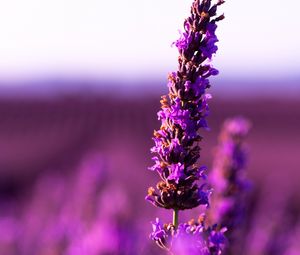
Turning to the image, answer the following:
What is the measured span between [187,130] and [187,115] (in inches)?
2.4

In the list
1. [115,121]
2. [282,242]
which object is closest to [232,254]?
[282,242]

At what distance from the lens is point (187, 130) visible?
116 inches

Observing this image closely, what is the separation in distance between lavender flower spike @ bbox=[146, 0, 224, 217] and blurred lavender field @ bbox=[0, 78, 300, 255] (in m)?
1.12

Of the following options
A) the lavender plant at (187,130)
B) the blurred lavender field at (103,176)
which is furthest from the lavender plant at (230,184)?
the lavender plant at (187,130)

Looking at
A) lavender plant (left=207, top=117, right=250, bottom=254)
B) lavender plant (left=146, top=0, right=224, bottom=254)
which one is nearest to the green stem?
lavender plant (left=146, top=0, right=224, bottom=254)

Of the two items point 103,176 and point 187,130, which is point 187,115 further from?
point 103,176

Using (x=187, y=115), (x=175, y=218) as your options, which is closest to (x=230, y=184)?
(x=175, y=218)

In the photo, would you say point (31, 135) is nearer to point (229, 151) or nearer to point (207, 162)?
point (207, 162)

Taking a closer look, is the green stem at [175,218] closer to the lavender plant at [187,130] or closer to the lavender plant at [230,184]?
the lavender plant at [187,130]

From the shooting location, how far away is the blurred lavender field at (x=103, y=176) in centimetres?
647

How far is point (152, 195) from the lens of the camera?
3.27 metres

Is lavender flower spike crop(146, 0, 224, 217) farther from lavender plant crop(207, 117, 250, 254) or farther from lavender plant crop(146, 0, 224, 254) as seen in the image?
lavender plant crop(207, 117, 250, 254)

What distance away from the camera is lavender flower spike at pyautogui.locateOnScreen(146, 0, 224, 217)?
2.99 meters

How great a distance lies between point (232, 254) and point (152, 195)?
129cm
